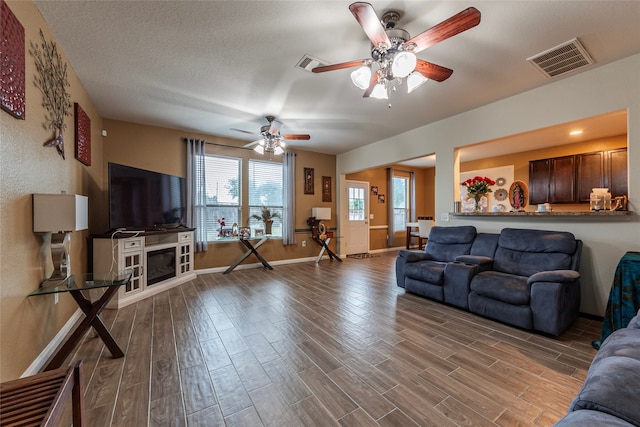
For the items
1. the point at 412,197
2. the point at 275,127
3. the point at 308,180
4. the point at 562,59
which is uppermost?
the point at 562,59

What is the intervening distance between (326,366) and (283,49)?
281 centimetres

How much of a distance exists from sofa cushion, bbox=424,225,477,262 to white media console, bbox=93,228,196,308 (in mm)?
4086

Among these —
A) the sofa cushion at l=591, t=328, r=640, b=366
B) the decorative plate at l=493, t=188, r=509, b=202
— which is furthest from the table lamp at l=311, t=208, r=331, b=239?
the sofa cushion at l=591, t=328, r=640, b=366

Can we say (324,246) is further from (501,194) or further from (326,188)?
(501,194)

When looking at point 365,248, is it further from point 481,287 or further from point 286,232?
point 481,287

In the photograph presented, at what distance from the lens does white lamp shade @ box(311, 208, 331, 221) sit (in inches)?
242

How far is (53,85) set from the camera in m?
2.25

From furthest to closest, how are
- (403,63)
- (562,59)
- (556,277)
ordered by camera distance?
(562,59) → (556,277) → (403,63)

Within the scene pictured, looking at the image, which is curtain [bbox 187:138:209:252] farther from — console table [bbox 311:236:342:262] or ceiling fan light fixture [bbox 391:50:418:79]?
ceiling fan light fixture [bbox 391:50:418:79]

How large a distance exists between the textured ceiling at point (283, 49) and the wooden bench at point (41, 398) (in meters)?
2.41

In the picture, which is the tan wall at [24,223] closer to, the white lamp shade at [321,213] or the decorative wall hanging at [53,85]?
the decorative wall hanging at [53,85]

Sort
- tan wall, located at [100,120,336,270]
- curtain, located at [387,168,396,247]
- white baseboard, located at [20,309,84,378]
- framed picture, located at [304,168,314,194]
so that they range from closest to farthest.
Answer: white baseboard, located at [20,309,84,378], tan wall, located at [100,120,336,270], framed picture, located at [304,168,314,194], curtain, located at [387,168,396,247]

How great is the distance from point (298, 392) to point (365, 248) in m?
5.88

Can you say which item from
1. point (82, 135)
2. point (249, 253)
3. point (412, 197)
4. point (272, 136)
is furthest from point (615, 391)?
point (412, 197)
